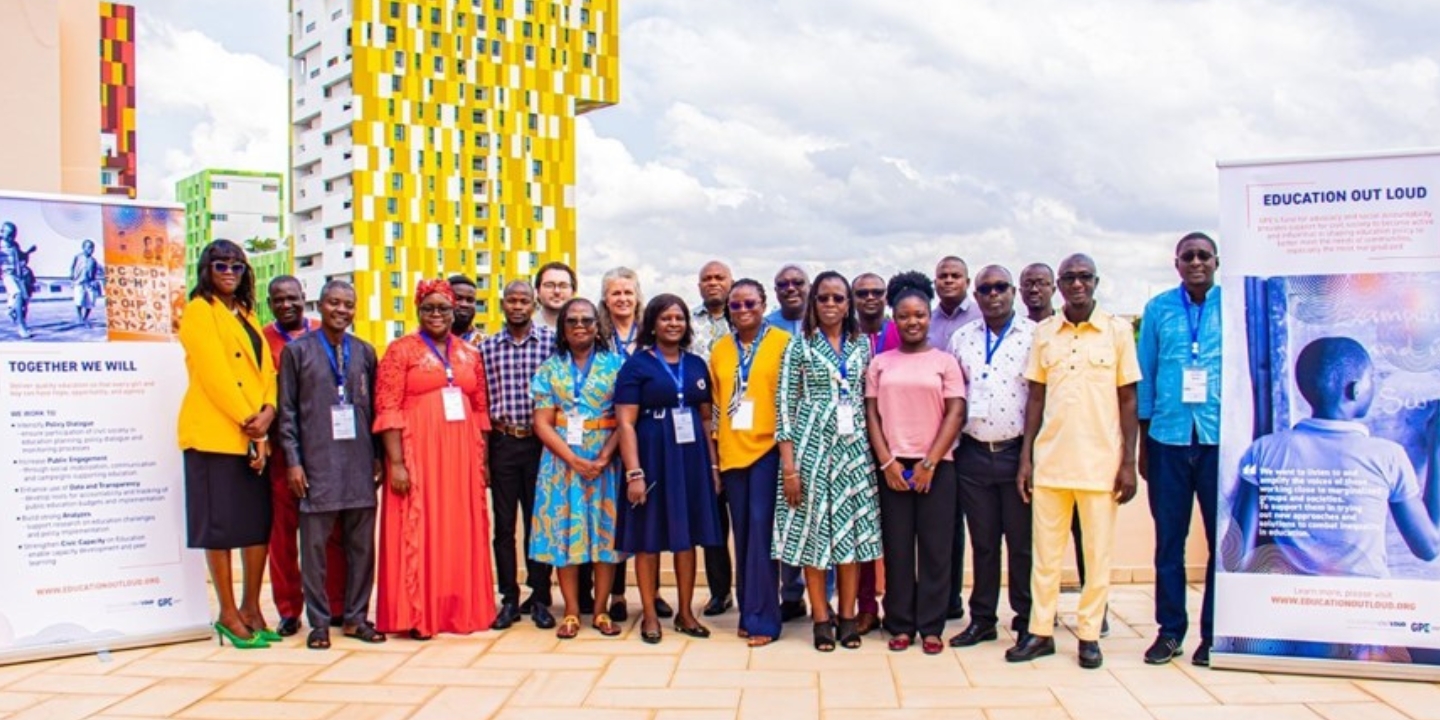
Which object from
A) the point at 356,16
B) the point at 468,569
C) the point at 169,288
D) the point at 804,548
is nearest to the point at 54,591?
the point at 169,288

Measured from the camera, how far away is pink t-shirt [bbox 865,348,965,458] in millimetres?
4898

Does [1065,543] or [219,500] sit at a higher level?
[219,500]

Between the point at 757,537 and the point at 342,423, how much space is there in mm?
1870

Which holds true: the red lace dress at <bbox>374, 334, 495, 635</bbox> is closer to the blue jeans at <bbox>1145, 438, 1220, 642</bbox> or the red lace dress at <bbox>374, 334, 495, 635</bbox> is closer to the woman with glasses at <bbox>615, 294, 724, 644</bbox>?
the woman with glasses at <bbox>615, 294, 724, 644</bbox>

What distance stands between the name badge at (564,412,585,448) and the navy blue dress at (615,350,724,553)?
0.22 metres

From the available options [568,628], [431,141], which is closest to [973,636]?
[568,628]

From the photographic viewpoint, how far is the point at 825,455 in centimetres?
498

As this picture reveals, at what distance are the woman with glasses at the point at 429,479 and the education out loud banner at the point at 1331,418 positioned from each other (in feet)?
10.5

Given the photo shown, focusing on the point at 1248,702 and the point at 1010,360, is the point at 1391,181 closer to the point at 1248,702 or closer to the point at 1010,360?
the point at 1010,360

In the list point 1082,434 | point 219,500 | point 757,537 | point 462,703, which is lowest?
point 462,703

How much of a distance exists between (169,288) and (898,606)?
3551 mm

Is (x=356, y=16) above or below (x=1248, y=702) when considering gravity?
above

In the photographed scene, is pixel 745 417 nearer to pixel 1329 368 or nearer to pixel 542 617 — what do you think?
pixel 542 617

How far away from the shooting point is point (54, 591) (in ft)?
16.6
